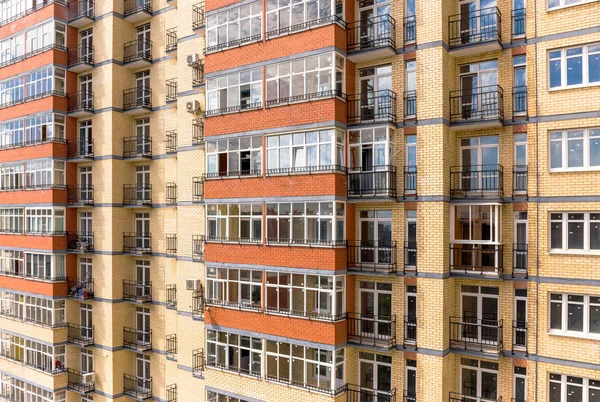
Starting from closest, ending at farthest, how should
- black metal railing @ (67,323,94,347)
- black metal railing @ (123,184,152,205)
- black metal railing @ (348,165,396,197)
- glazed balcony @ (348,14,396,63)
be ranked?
black metal railing @ (348,165,396,197) < glazed balcony @ (348,14,396,63) < black metal railing @ (123,184,152,205) < black metal railing @ (67,323,94,347)

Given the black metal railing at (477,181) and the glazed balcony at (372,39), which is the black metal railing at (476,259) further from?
the glazed balcony at (372,39)

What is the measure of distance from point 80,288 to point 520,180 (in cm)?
1942

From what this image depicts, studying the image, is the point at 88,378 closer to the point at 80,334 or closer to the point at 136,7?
the point at 80,334

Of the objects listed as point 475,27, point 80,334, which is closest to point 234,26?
point 475,27

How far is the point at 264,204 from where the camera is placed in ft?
51.2

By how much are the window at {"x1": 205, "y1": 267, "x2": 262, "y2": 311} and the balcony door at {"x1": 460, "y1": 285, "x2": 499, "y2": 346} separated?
6435 millimetres

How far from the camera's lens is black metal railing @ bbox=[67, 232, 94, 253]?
72.3 feet

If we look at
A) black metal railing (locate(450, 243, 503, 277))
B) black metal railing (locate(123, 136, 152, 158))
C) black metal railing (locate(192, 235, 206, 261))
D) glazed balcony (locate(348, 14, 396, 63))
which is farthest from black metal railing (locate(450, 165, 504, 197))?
black metal railing (locate(123, 136, 152, 158))

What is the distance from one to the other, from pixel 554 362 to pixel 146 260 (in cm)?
1651

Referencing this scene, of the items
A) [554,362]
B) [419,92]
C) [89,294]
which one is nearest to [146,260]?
[89,294]

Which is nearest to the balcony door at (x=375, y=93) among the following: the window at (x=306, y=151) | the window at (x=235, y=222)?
the window at (x=306, y=151)

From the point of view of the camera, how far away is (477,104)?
1381cm

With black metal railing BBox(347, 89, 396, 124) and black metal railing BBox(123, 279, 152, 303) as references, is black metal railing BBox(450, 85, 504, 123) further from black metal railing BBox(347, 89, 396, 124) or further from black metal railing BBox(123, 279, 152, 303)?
black metal railing BBox(123, 279, 152, 303)

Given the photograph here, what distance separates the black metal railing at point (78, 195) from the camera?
73.3 ft
